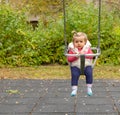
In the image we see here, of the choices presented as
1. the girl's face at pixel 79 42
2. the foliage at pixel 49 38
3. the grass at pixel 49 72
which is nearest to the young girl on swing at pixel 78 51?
the girl's face at pixel 79 42

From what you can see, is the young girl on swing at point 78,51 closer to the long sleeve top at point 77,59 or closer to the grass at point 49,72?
the long sleeve top at point 77,59

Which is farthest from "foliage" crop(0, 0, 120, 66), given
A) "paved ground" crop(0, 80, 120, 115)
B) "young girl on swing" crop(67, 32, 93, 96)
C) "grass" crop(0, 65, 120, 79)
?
"young girl on swing" crop(67, 32, 93, 96)

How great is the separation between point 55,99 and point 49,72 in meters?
4.14

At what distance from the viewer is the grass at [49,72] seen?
10337mm

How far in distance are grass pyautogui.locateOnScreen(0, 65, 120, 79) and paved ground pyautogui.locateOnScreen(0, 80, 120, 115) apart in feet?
3.47

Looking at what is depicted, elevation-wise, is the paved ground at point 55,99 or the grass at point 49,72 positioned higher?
the paved ground at point 55,99

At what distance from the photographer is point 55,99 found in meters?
6.97

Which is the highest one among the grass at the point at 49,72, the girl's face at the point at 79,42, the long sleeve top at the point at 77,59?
the girl's face at the point at 79,42

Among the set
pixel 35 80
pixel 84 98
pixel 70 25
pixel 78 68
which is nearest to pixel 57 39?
pixel 70 25

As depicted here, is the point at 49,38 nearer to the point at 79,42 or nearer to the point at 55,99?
the point at 55,99

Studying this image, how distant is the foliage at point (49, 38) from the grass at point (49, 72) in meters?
0.52

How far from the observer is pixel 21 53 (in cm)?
1270

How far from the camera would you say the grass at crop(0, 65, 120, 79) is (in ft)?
33.9

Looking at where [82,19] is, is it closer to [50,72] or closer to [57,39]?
[57,39]
